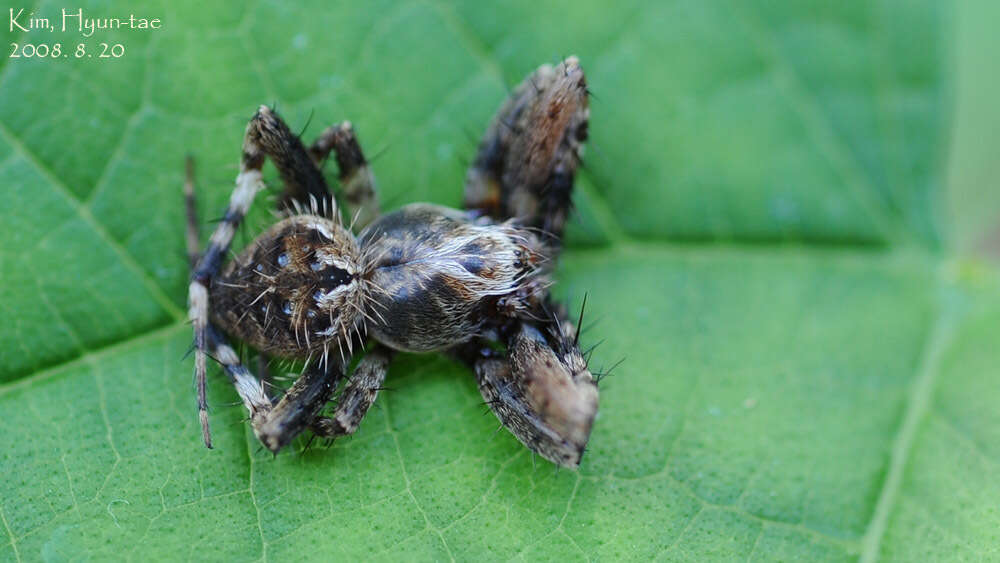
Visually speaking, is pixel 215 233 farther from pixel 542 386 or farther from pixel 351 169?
pixel 542 386

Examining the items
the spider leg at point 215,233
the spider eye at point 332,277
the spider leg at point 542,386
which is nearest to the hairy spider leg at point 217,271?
the spider leg at point 215,233

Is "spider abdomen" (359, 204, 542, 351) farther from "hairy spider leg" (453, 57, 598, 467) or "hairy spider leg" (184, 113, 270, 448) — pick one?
Result: "hairy spider leg" (184, 113, 270, 448)

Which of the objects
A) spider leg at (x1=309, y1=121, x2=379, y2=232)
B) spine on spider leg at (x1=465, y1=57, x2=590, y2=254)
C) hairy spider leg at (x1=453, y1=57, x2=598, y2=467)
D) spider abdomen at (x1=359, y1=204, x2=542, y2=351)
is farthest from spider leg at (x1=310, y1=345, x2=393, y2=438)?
spine on spider leg at (x1=465, y1=57, x2=590, y2=254)

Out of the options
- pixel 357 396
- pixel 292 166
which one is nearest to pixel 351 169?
pixel 292 166

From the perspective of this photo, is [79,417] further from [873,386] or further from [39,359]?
[873,386]

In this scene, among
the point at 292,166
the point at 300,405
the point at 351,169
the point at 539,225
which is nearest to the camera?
the point at 300,405

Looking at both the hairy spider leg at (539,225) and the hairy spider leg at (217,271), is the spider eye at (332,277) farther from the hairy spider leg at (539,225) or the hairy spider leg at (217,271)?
the hairy spider leg at (539,225)
